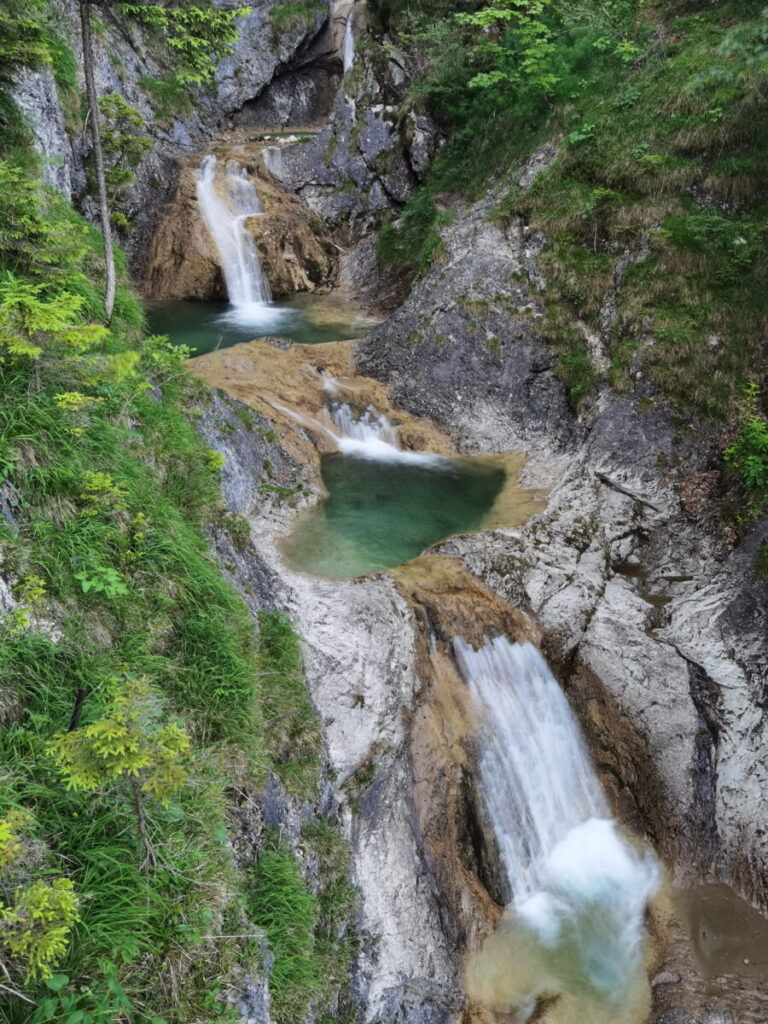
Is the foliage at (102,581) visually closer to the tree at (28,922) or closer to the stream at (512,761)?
the tree at (28,922)

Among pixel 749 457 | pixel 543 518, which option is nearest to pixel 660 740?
pixel 543 518

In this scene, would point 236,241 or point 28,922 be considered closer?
point 28,922

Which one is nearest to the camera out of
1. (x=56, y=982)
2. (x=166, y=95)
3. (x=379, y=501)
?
(x=56, y=982)

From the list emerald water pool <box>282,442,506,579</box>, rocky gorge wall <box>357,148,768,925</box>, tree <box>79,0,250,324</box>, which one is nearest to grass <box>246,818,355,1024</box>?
emerald water pool <box>282,442,506,579</box>

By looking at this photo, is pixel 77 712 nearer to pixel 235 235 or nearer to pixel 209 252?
pixel 209 252

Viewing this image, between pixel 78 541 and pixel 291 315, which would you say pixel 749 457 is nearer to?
pixel 78 541

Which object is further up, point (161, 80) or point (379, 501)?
point (161, 80)

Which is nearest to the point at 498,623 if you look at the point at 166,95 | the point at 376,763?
the point at 376,763
